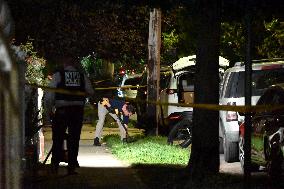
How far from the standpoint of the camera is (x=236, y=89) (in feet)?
45.9

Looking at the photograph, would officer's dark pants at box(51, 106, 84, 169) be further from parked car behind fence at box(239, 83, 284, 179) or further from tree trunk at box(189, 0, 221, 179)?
parked car behind fence at box(239, 83, 284, 179)

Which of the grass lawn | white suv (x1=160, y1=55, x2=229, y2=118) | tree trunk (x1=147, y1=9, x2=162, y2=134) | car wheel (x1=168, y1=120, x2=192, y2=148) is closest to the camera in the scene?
the grass lawn

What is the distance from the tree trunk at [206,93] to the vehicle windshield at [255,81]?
4.19 metres

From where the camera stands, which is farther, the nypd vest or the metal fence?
the nypd vest

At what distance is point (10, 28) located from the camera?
3.88 m

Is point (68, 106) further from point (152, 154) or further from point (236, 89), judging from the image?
point (236, 89)

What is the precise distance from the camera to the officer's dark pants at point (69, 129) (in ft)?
→ 35.0

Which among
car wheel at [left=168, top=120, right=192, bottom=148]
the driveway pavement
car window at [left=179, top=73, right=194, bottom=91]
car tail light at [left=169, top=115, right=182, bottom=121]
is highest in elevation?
car window at [left=179, top=73, right=194, bottom=91]

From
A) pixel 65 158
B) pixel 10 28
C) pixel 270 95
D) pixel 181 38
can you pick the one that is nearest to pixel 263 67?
pixel 270 95

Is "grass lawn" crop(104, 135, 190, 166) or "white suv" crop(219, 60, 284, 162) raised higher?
"white suv" crop(219, 60, 284, 162)

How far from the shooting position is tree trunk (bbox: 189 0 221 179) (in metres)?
9.57

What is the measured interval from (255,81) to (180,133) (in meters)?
3.10

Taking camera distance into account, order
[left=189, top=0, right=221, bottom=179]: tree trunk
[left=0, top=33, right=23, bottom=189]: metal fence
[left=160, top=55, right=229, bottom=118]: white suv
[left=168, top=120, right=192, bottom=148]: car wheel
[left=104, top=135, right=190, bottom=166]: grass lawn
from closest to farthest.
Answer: [left=0, top=33, right=23, bottom=189]: metal fence < [left=189, top=0, right=221, bottom=179]: tree trunk < [left=104, top=135, right=190, bottom=166]: grass lawn < [left=168, top=120, right=192, bottom=148]: car wheel < [left=160, top=55, right=229, bottom=118]: white suv

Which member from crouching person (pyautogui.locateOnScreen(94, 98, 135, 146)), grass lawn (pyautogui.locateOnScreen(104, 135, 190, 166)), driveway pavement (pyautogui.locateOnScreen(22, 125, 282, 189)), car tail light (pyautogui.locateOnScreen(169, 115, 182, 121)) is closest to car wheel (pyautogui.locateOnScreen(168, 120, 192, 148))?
car tail light (pyautogui.locateOnScreen(169, 115, 182, 121))
